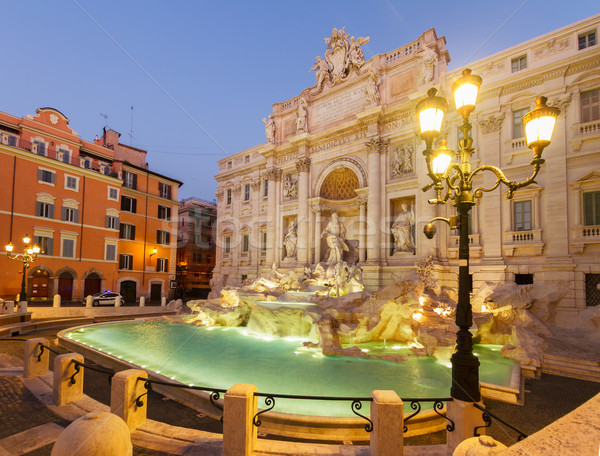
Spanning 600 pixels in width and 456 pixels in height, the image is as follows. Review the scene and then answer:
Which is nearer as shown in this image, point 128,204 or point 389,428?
point 389,428

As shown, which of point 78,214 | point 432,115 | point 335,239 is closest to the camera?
point 432,115

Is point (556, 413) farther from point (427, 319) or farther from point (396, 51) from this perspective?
point (396, 51)

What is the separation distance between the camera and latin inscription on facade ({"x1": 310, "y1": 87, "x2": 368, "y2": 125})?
20719 mm

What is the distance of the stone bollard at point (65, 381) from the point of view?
18.0ft

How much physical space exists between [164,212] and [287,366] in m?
27.9

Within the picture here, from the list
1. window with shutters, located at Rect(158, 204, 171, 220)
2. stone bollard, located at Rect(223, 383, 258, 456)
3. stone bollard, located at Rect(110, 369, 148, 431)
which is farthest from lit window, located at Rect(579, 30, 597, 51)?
window with shutters, located at Rect(158, 204, 171, 220)

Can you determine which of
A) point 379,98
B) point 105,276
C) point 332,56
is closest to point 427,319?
point 379,98

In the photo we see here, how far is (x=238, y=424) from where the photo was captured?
3869mm

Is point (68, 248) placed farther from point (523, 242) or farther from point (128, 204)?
point (523, 242)

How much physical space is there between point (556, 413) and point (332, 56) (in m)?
22.6

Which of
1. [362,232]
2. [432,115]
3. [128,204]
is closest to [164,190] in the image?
[128,204]

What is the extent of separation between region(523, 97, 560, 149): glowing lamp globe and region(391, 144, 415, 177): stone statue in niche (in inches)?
549

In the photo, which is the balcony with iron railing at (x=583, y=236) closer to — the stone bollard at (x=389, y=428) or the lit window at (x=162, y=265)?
the stone bollard at (x=389, y=428)

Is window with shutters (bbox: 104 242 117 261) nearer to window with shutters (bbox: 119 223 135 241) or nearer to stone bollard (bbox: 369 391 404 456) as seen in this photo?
window with shutters (bbox: 119 223 135 241)
